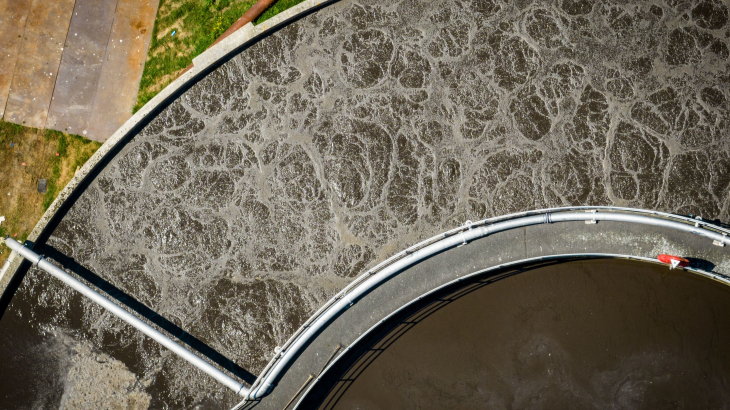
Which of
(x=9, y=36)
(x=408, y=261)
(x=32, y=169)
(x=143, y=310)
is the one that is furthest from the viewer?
(x=9, y=36)

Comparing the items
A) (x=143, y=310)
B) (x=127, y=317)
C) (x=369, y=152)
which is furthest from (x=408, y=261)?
(x=143, y=310)

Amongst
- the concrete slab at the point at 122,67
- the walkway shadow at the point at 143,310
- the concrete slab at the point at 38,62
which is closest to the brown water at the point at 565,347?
the walkway shadow at the point at 143,310

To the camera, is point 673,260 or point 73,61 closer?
point 673,260

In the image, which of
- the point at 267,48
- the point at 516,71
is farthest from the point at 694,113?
the point at 267,48

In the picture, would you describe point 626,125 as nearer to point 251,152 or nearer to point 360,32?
point 360,32

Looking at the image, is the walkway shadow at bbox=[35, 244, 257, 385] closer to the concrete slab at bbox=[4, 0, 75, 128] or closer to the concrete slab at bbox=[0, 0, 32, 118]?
the concrete slab at bbox=[4, 0, 75, 128]

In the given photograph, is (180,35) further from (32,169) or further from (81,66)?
(32,169)
